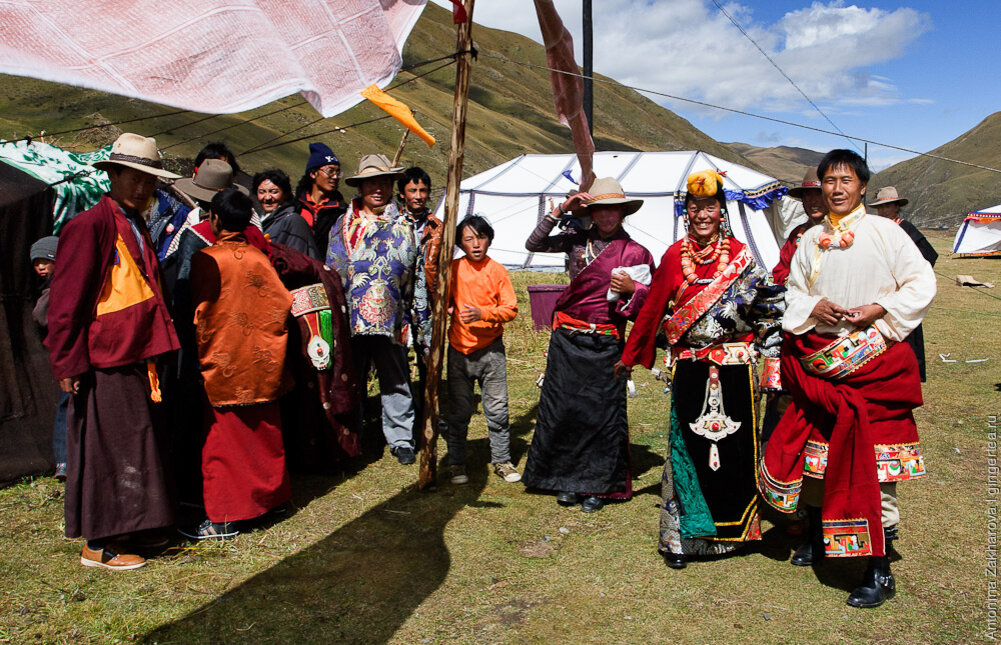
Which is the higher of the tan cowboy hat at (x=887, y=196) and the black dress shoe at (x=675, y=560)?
the tan cowboy hat at (x=887, y=196)

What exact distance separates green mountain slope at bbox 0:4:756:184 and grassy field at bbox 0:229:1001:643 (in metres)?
2.05

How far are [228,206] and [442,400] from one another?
323cm

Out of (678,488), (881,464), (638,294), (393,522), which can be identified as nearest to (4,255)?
(393,522)

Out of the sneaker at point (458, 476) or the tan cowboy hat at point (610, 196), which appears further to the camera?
the sneaker at point (458, 476)

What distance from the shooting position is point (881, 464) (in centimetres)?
319

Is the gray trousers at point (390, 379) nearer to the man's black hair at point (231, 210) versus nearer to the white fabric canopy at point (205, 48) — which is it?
the man's black hair at point (231, 210)

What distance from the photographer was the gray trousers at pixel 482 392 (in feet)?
15.3

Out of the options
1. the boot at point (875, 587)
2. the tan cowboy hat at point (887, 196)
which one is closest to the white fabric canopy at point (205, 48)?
the boot at point (875, 587)

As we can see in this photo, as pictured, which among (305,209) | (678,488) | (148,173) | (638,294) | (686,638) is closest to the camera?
(686,638)

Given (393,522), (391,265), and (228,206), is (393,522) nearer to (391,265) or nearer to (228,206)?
(391,265)

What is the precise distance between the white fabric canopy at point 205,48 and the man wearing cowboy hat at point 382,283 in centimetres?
285

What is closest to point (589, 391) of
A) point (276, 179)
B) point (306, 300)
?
point (306, 300)

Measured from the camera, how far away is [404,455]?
5.07 m

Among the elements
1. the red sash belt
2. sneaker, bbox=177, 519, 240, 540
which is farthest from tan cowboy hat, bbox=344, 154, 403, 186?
sneaker, bbox=177, 519, 240, 540
